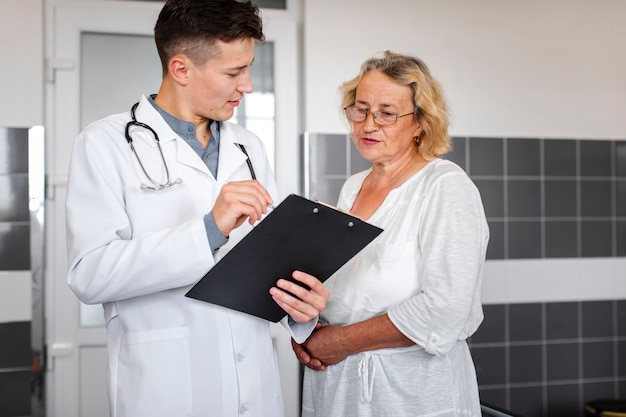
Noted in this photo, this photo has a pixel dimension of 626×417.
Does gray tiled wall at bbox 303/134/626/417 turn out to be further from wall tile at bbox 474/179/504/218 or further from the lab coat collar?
the lab coat collar

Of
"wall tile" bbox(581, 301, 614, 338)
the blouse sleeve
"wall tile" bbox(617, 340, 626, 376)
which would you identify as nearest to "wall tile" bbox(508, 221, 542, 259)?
"wall tile" bbox(581, 301, 614, 338)

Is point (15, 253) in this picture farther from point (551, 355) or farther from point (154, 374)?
point (551, 355)

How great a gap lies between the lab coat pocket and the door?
5.24 feet

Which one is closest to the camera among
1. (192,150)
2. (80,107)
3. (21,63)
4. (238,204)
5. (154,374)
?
(238,204)

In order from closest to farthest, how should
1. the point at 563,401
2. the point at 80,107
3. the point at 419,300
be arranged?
the point at 419,300 < the point at 80,107 < the point at 563,401

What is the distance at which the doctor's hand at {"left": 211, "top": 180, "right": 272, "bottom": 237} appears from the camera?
120 centimetres

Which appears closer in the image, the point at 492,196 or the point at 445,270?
the point at 445,270

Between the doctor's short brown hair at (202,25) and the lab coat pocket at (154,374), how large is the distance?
1.83 ft

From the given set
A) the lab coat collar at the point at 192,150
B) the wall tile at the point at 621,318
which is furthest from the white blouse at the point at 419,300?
the wall tile at the point at 621,318

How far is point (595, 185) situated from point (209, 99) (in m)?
2.42

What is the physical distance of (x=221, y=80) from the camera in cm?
139

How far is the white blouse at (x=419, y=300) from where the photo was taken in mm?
1506

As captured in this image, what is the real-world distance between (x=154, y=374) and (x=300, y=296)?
1.04ft

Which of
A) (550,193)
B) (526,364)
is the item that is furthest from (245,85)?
(526,364)
